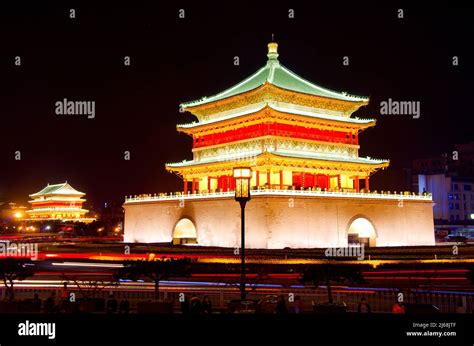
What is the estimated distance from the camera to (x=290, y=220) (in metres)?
38.8

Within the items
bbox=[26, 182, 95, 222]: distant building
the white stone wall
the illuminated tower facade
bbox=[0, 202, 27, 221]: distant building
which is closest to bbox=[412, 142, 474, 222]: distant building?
the white stone wall

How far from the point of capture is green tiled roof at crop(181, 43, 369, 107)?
46.2 metres

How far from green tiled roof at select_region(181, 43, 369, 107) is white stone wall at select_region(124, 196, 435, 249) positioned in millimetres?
9966

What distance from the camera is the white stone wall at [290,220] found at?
3847 cm

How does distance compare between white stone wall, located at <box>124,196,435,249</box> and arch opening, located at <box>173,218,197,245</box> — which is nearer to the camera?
white stone wall, located at <box>124,196,435,249</box>

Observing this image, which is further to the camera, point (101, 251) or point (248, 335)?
point (101, 251)

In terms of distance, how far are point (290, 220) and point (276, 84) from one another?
12.5m

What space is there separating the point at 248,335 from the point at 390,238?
35.0 meters

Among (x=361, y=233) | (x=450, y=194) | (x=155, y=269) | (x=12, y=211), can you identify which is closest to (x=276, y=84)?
(x=361, y=233)

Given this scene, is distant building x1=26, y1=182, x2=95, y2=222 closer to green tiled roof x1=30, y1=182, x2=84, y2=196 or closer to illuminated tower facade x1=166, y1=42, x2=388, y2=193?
green tiled roof x1=30, y1=182, x2=84, y2=196

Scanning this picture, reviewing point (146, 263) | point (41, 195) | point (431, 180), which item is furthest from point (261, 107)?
point (41, 195)

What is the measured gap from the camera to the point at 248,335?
10.9 meters

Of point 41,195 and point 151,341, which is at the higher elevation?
point 41,195

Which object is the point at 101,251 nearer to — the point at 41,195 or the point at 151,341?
the point at 151,341
